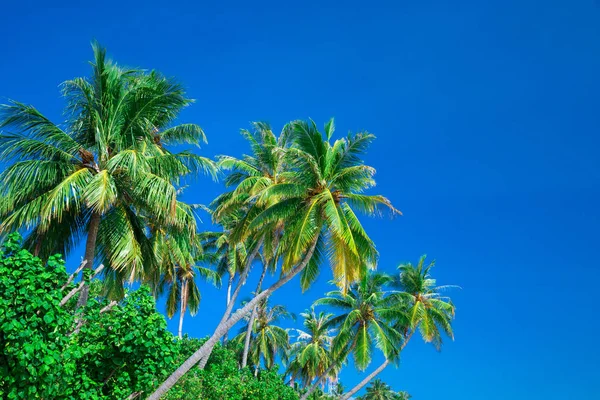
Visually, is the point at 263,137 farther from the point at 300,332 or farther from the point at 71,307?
the point at 300,332

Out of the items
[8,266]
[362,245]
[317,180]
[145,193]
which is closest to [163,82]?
[145,193]

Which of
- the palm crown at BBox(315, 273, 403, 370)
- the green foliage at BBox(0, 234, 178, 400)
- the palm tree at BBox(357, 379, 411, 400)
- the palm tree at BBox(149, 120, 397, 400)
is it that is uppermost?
the palm tree at BBox(357, 379, 411, 400)

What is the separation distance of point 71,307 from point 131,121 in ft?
17.2

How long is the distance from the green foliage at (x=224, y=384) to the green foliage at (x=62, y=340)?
696 centimetres

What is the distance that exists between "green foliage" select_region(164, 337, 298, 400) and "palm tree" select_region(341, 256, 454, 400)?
1072cm

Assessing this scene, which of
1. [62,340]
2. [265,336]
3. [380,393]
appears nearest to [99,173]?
[62,340]

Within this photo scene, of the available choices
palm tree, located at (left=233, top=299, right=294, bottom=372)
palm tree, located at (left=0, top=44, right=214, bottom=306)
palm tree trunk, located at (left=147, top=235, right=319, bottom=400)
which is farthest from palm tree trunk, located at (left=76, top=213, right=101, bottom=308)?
palm tree, located at (left=233, top=299, right=294, bottom=372)

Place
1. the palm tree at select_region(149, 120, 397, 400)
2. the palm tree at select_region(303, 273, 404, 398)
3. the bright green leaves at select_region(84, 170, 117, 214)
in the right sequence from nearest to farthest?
1. the bright green leaves at select_region(84, 170, 117, 214)
2. the palm tree at select_region(149, 120, 397, 400)
3. the palm tree at select_region(303, 273, 404, 398)

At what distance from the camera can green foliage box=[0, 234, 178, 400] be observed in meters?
8.80

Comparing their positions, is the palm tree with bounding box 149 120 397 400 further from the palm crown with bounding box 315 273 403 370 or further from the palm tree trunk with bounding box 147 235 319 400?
the palm crown with bounding box 315 273 403 370

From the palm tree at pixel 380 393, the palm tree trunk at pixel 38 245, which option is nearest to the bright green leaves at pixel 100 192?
the palm tree trunk at pixel 38 245

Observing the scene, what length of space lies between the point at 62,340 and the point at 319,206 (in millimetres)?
10417

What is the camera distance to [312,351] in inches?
1549

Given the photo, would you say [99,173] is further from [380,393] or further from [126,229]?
[380,393]
